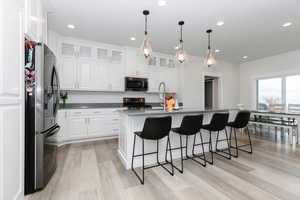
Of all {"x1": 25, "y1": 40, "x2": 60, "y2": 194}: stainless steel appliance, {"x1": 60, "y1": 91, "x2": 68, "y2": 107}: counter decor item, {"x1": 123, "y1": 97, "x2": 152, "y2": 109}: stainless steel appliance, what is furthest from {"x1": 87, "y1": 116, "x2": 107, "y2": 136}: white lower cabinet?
{"x1": 25, "y1": 40, "x2": 60, "y2": 194}: stainless steel appliance

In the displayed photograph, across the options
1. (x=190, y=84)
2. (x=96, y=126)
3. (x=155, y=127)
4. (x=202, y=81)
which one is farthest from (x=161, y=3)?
(x=202, y=81)

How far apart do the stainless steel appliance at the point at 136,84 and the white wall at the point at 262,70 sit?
4.70 metres

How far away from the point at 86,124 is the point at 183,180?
284cm

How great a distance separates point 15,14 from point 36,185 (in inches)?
76.9

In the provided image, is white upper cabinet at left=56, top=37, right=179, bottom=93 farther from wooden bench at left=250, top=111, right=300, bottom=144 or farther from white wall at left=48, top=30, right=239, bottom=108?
wooden bench at left=250, top=111, right=300, bottom=144

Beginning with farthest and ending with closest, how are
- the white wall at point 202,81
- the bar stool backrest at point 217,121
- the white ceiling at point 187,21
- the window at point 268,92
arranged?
the white wall at point 202,81, the window at point 268,92, the bar stool backrest at point 217,121, the white ceiling at point 187,21

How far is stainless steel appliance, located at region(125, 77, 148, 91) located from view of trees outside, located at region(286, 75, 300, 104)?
16.6 feet

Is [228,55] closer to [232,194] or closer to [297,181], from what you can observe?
[297,181]

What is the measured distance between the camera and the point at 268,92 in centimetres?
551

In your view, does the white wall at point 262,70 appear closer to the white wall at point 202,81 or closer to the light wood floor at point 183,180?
the white wall at point 202,81

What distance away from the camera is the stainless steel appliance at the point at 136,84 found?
4.29m

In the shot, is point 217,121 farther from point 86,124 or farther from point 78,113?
point 78,113

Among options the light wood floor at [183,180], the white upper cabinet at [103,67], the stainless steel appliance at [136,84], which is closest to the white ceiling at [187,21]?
the white upper cabinet at [103,67]

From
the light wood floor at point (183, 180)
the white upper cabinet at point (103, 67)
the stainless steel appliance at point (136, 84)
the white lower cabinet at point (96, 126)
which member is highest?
the white upper cabinet at point (103, 67)
